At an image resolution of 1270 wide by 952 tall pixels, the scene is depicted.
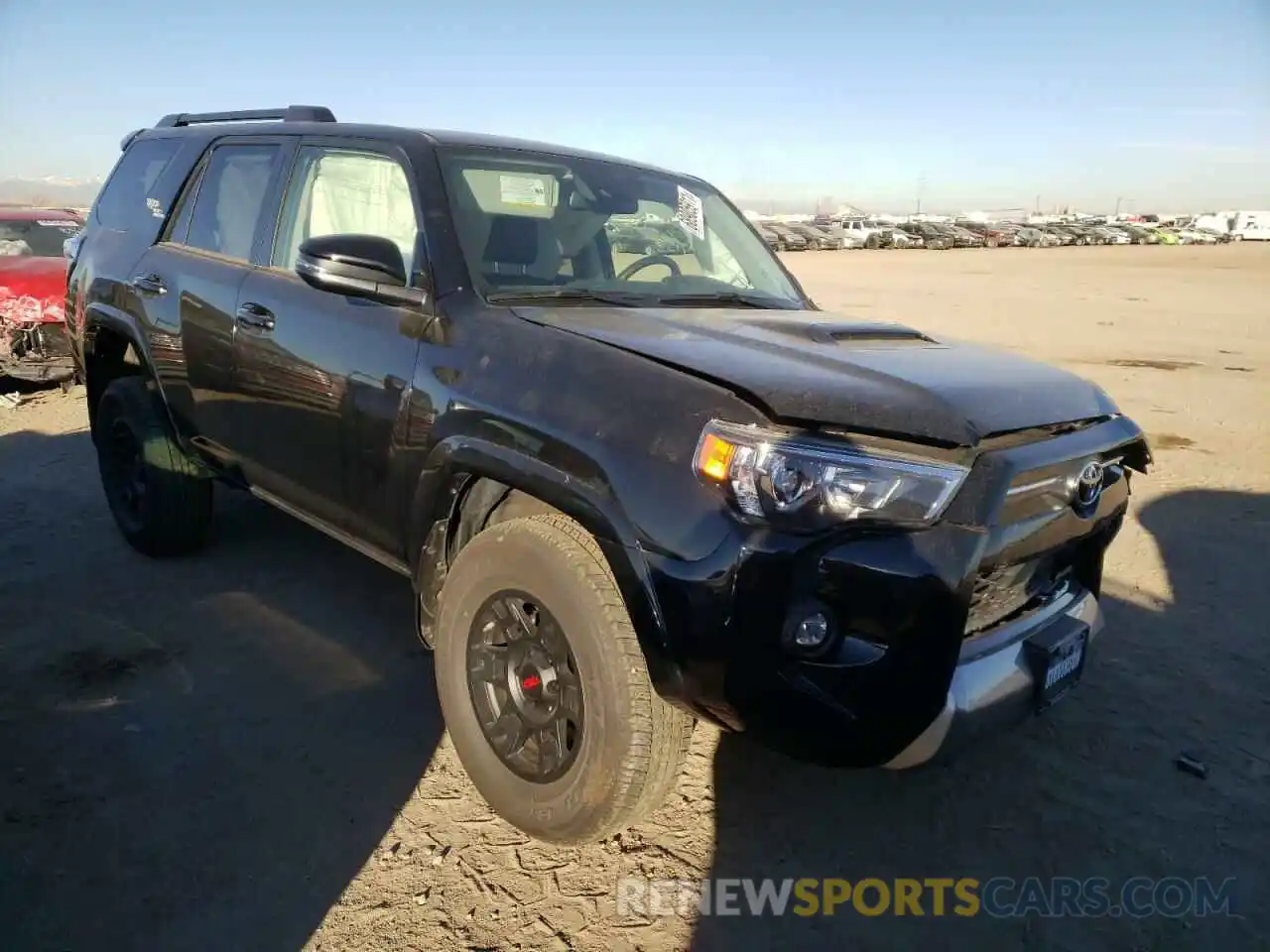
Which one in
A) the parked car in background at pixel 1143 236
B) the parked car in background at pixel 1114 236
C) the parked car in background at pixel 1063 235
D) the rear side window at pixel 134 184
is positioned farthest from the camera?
the parked car in background at pixel 1143 236

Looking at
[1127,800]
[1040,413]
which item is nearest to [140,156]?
[1040,413]

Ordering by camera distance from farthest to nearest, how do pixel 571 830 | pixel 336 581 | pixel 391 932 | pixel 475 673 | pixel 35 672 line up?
pixel 336 581 → pixel 35 672 → pixel 475 673 → pixel 571 830 → pixel 391 932

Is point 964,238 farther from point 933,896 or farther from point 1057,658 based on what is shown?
point 933,896

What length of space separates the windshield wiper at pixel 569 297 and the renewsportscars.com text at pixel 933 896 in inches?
66.9

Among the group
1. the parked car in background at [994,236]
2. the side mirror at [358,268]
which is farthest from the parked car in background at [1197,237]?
the side mirror at [358,268]

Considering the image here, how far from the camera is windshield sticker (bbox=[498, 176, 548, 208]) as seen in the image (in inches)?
124

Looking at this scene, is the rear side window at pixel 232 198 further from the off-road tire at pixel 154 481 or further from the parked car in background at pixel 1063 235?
the parked car in background at pixel 1063 235

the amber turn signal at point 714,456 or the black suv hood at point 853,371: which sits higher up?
the black suv hood at point 853,371

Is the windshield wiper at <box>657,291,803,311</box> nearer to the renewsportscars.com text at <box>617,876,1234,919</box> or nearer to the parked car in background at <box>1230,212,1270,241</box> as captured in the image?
the renewsportscars.com text at <box>617,876,1234,919</box>

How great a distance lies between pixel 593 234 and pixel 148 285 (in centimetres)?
215

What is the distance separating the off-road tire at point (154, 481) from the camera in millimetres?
4234

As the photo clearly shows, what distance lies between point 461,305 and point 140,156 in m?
2.89

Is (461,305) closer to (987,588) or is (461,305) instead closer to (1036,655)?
(987,588)

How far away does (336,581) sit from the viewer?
4324mm
